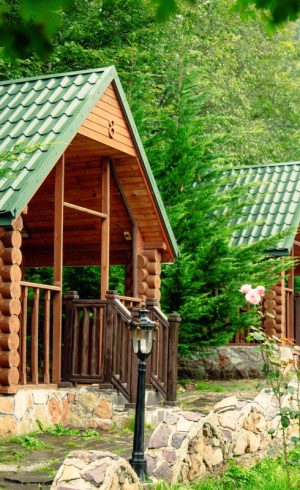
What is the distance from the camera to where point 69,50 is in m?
22.0

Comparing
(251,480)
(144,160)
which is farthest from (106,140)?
(251,480)

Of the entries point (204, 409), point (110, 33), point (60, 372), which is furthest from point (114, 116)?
point (110, 33)

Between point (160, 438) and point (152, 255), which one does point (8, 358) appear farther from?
point (152, 255)

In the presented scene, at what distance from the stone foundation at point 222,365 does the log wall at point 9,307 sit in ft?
27.8

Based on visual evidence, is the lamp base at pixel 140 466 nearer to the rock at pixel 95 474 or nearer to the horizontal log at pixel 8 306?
the rock at pixel 95 474

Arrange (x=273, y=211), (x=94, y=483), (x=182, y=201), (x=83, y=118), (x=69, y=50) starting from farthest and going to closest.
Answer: (x=69, y=50) → (x=273, y=211) → (x=182, y=201) → (x=83, y=118) → (x=94, y=483)

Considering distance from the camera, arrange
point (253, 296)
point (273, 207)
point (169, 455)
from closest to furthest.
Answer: point (169, 455) → point (253, 296) → point (273, 207)

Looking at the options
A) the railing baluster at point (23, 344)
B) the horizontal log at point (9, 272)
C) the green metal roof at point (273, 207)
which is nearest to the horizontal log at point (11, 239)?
the horizontal log at point (9, 272)

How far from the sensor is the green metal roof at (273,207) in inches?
723

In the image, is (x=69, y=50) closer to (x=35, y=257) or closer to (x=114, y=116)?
(x=35, y=257)

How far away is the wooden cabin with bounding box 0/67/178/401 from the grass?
3.07 m

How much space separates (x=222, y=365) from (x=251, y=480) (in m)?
10.4

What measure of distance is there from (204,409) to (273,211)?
7.54m

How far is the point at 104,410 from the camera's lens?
1119cm
